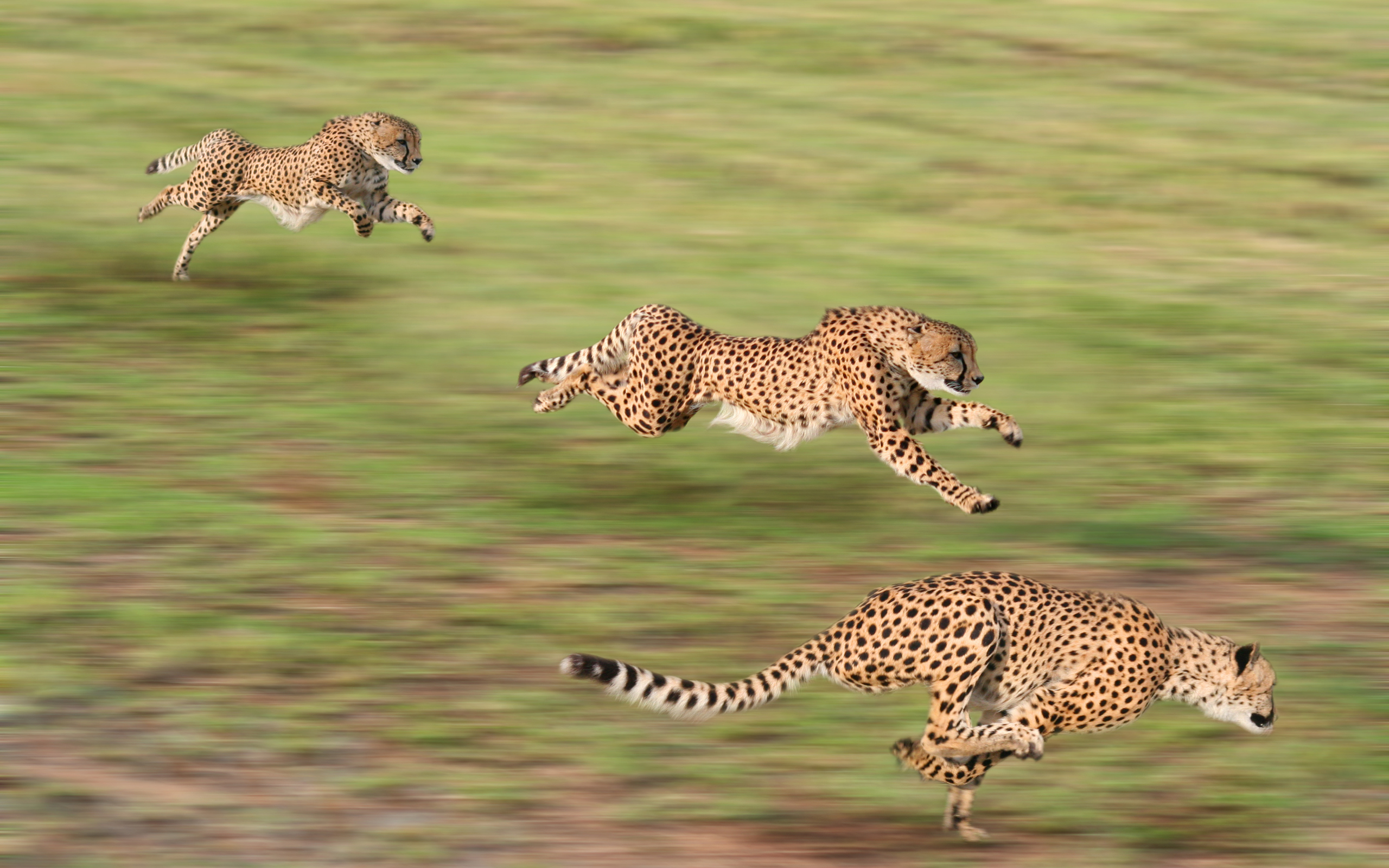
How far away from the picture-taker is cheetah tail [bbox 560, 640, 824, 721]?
244 inches

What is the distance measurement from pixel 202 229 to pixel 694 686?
764 centimetres

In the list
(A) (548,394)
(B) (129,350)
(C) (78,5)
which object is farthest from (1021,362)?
(C) (78,5)

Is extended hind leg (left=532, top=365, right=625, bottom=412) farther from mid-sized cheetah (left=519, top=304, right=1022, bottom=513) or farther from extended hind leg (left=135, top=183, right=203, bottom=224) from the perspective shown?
extended hind leg (left=135, top=183, right=203, bottom=224)

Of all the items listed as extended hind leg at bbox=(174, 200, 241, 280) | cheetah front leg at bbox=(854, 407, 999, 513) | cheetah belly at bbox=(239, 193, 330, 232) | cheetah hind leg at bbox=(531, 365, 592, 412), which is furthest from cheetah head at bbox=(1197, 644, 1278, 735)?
extended hind leg at bbox=(174, 200, 241, 280)

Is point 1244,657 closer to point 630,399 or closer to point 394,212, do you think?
point 630,399

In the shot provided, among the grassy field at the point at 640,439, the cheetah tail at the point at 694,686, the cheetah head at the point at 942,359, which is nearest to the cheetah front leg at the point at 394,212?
the grassy field at the point at 640,439

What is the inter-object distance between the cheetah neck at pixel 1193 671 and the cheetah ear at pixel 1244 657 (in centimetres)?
5

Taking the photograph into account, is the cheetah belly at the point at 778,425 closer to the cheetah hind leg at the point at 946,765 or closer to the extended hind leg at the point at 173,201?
the cheetah hind leg at the point at 946,765

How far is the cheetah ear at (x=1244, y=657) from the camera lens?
689 centimetres

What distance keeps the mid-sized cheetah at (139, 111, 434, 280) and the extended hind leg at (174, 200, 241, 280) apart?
0.06ft

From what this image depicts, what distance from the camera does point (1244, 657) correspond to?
6.91m

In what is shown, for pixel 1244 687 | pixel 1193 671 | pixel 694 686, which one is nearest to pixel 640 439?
pixel 694 686

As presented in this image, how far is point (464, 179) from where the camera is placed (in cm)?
→ 1653

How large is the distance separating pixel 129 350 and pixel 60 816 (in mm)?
5655
